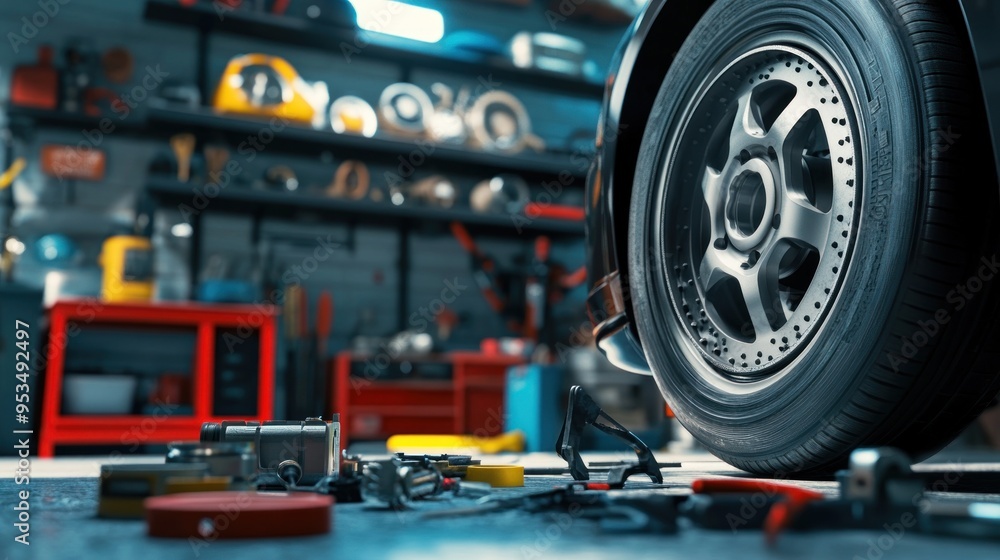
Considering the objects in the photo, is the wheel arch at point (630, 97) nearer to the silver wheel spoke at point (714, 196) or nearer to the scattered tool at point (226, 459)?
the silver wheel spoke at point (714, 196)

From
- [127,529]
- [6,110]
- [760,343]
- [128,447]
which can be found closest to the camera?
[127,529]

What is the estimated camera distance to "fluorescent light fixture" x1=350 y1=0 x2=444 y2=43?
6.47 m

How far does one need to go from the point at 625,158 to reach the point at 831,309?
1.81ft

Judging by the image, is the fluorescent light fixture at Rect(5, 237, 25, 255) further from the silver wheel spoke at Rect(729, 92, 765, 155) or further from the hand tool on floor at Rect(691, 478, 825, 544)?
the hand tool on floor at Rect(691, 478, 825, 544)

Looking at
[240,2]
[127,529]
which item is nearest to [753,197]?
[127,529]

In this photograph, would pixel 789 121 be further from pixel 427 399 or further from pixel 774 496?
pixel 427 399

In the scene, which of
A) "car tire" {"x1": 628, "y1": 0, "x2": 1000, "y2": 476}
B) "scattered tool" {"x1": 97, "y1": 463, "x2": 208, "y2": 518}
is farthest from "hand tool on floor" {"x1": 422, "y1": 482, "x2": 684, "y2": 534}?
"car tire" {"x1": 628, "y1": 0, "x2": 1000, "y2": 476}

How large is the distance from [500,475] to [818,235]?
1.72 ft

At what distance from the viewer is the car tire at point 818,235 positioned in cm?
101

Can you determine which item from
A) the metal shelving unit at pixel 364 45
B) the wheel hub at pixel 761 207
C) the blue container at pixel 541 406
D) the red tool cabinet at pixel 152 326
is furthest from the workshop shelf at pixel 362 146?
the wheel hub at pixel 761 207

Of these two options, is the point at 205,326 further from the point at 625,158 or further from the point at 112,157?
the point at 625,158

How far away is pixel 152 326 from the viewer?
4762 millimetres

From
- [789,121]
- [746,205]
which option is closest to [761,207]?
[746,205]

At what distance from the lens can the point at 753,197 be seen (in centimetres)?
129
